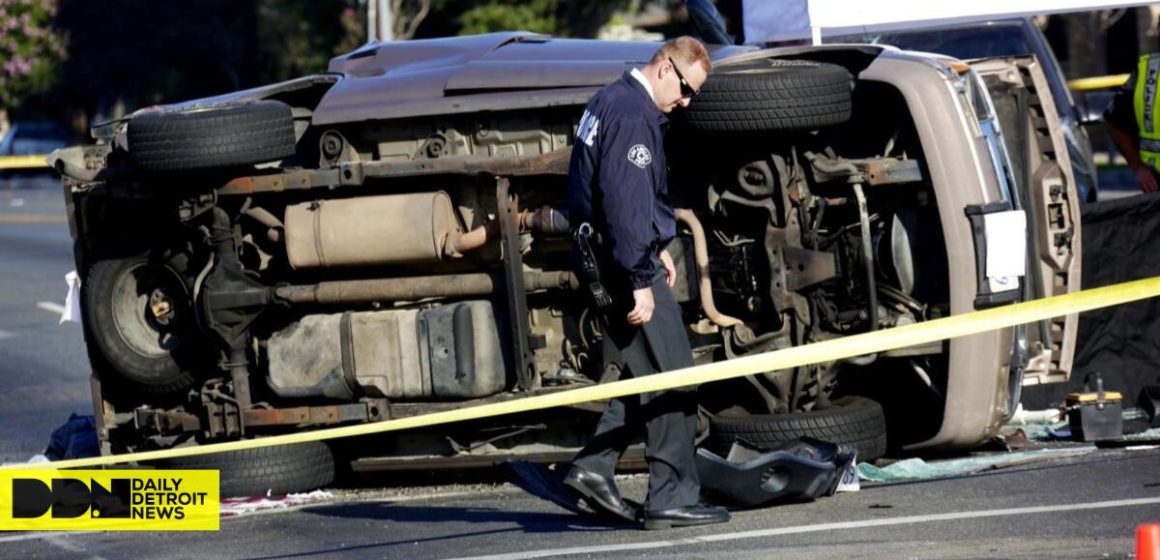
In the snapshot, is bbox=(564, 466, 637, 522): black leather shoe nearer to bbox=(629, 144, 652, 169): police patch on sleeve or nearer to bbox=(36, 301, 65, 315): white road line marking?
bbox=(629, 144, 652, 169): police patch on sleeve

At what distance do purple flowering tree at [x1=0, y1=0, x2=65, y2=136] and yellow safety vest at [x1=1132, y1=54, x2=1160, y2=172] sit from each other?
141 feet

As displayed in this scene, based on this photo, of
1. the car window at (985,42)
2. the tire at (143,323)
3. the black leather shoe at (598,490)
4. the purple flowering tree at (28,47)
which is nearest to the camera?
the black leather shoe at (598,490)

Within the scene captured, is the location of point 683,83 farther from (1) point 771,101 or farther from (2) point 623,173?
(1) point 771,101

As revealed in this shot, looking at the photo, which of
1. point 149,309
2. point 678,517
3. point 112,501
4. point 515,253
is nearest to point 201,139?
point 149,309

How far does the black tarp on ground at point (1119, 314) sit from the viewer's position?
952 cm

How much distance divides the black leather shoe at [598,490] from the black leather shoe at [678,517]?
135 mm

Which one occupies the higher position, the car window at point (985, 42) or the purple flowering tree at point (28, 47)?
the purple flowering tree at point (28, 47)

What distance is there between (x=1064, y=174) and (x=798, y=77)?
1.91 metres

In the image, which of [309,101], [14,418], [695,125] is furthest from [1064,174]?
[14,418]

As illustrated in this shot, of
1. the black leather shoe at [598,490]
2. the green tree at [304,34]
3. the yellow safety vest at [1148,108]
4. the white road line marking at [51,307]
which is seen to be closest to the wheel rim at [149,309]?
the black leather shoe at [598,490]

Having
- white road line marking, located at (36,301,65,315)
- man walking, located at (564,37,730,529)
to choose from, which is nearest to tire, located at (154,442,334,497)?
man walking, located at (564,37,730,529)

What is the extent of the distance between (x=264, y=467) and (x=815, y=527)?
109 inches

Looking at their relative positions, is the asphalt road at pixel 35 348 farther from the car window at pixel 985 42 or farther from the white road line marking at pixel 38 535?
the car window at pixel 985 42

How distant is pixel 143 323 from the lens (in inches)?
342
